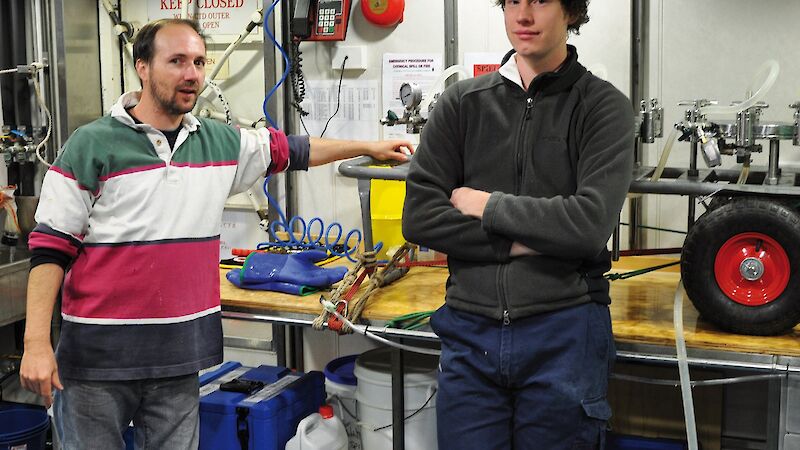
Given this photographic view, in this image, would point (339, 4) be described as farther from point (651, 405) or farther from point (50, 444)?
point (50, 444)

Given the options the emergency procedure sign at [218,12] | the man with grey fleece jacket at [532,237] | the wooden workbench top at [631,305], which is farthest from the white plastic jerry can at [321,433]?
the emergency procedure sign at [218,12]

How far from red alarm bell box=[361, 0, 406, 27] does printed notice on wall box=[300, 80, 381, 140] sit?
0.23 metres

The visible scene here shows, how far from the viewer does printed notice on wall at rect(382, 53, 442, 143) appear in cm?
348

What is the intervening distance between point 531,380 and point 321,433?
1100mm

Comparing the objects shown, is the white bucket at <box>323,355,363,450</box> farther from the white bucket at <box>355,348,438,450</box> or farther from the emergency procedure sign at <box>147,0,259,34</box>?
the emergency procedure sign at <box>147,0,259,34</box>

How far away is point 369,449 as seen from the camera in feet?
9.78

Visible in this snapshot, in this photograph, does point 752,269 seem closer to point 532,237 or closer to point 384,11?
point 532,237

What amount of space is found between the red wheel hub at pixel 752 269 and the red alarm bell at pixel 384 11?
5.35 ft

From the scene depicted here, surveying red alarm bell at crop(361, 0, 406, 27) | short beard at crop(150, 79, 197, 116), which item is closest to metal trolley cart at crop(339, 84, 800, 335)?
short beard at crop(150, 79, 197, 116)

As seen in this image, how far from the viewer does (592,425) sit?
2.05 metres

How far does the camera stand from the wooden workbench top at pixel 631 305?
7.44ft

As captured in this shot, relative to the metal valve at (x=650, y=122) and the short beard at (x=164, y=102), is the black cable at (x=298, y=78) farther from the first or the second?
the metal valve at (x=650, y=122)

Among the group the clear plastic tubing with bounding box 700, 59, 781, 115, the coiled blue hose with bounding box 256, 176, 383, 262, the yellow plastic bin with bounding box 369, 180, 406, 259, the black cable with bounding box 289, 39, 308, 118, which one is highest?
the black cable with bounding box 289, 39, 308, 118

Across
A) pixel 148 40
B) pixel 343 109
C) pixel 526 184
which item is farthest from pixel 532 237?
pixel 343 109
